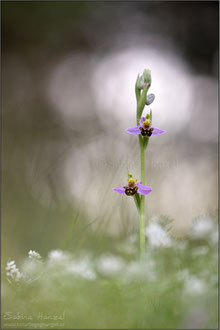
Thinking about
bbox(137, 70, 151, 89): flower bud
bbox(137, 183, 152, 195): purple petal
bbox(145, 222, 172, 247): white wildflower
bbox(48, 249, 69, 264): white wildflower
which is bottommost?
bbox(48, 249, 69, 264): white wildflower

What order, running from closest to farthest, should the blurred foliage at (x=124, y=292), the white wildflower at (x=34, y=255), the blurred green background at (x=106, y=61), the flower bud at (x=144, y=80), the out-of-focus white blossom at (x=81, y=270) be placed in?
1. the blurred foliage at (x=124, y=292)
2. the out-of-focus white blossom at (x=81, y=270)
3. the white wildflower at (x=34, y=255)
4. the flower bud at (x=144, y=80)
5. the blurred green background at (x=106, y=61)

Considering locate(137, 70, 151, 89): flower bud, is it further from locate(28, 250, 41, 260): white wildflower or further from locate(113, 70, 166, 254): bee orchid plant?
locate(28, 250, 41, 260): white wildflower

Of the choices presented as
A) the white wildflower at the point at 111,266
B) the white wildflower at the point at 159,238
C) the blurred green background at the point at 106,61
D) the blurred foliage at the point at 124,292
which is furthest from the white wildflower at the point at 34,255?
the blurred green background at the point at 106,61

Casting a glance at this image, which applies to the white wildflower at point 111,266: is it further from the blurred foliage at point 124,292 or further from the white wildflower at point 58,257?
the white wildflower at point 58,257

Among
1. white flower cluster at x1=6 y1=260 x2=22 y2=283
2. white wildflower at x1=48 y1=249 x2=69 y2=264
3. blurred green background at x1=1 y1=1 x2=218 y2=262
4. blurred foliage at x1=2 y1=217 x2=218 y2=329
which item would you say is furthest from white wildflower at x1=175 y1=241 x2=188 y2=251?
blurred green background at x1=1 y1=1 x2=218 y2=262

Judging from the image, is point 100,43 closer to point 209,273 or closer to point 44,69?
point 44,69
